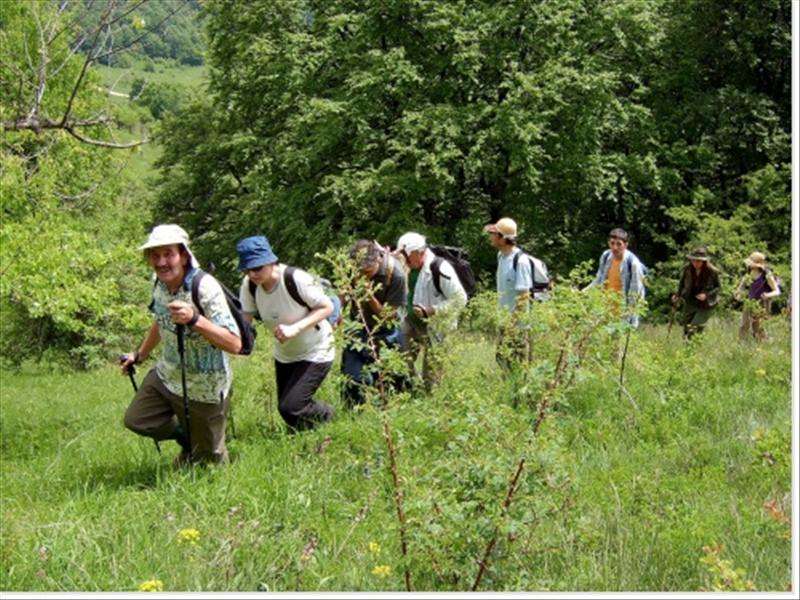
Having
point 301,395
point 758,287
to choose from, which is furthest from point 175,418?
point 758,287

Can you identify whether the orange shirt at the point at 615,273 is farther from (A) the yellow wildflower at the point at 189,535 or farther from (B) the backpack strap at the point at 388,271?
(A) the yellow wildflower at the point at 189,535

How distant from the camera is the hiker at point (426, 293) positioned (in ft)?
23.3

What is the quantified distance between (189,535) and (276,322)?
2.43 meters

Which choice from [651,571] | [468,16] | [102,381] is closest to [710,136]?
[468,16]

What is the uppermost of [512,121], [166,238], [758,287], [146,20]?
[512,121]

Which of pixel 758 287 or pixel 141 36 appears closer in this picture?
pixel 141 36

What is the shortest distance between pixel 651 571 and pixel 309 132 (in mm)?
20569

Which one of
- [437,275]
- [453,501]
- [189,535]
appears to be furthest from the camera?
[437,275]

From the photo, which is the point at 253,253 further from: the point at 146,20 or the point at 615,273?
the point at 615,273

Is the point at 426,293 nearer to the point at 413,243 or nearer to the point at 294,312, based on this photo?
the point at 413,243

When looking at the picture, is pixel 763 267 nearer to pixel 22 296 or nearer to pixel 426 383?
pixel 426 383

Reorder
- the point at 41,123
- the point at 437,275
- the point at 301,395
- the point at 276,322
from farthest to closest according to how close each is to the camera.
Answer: the point at 437,275, the point at 41,123, the point at 301,395, the point at 276,322

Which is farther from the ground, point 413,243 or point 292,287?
point 413,243

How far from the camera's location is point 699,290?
10500mm
